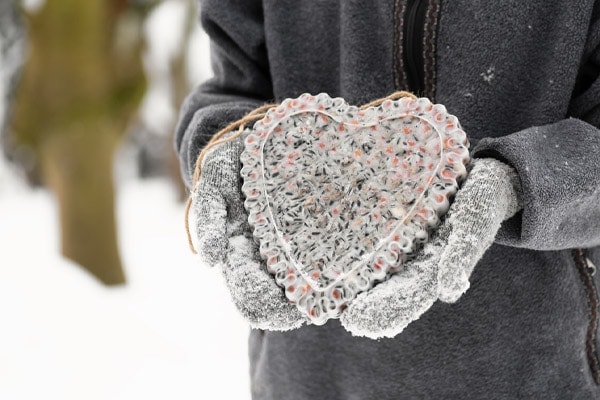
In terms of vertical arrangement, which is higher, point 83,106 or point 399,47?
point 399,47

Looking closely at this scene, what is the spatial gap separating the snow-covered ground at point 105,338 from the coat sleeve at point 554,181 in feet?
3.18

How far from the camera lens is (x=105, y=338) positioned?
146 cm

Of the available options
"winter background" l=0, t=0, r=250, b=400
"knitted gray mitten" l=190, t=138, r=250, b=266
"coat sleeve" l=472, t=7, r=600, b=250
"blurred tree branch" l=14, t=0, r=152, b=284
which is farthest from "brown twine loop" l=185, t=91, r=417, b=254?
"blurred tree branch" l=14, t=0, r=152, b=284

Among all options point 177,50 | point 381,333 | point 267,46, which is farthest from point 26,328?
point 177,50

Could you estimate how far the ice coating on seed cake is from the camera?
545 mm

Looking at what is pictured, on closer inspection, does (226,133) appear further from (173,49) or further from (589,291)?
(173,49)

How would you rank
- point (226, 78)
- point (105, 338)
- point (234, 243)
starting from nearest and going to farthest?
point (234, 243) < point (226, 78) < point (105, 338)

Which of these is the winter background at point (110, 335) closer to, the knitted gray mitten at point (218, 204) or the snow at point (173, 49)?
the knitted gray mitten at point (218, 204)

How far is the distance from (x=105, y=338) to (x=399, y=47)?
1079 millimetres

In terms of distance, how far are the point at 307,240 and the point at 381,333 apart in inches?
5.0

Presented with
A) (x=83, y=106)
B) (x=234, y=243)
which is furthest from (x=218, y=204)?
(x=83, y=106)

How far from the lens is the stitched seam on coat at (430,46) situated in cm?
64

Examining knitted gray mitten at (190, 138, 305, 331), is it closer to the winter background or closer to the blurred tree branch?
the winter background

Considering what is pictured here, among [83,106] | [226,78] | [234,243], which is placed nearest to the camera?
[234,243]
